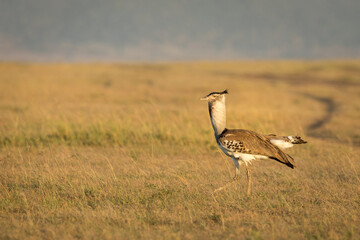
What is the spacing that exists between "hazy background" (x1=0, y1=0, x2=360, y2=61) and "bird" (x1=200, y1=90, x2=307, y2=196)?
156241 millimetres

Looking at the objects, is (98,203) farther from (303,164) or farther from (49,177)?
(303,164)

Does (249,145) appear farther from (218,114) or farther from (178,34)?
(178,34)

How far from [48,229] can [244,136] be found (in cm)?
291

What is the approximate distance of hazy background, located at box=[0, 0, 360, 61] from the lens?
161875mm

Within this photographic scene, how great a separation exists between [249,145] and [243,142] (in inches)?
3.7

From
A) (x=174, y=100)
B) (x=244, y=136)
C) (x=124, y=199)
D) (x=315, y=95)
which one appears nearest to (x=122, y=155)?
(x=124, y=199)

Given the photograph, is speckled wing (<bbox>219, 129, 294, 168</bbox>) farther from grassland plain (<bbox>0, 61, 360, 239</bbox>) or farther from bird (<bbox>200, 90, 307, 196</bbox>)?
grassland plain (<bbox>0, 61, 360, 239</bbox>)

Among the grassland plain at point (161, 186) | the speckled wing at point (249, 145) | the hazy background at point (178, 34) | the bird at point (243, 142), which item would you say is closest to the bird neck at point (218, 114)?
the bird at point (243, 142)

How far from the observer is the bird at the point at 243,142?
585cm

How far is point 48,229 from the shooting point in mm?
4660

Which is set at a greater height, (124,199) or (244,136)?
(244,136)

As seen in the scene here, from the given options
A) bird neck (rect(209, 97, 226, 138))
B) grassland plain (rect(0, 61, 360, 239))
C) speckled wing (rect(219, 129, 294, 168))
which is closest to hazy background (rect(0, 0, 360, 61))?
grassland plain (rect(0, 61, 360, 239))

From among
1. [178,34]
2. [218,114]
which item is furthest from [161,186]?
[178,34]

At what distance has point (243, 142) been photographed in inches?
231
